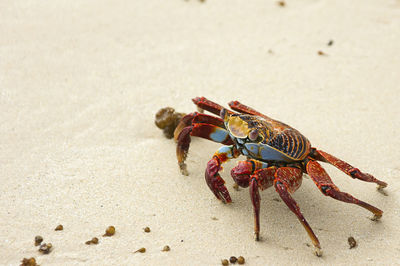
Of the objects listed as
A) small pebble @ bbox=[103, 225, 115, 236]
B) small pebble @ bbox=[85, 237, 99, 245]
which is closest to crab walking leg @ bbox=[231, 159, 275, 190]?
small pebble @ bbox=[103, 225, 115, 236]

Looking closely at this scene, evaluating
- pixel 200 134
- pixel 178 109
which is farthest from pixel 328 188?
pixel 178 109

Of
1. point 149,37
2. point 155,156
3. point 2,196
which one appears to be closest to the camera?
point 2,196

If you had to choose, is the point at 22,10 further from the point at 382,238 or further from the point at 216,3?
the point at 382,238

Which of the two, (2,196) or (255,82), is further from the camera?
(255,82)

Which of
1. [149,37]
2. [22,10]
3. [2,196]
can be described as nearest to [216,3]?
[149,37]

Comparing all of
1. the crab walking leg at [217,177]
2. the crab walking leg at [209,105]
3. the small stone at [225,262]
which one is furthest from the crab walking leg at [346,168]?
the small stone at [225,262]

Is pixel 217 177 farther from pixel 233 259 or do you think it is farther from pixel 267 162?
pixel 233 259

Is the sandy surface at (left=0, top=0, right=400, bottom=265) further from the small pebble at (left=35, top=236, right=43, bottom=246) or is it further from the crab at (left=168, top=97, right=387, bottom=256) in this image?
the crab at (left=168, top=97, right=387, bottom=256)
